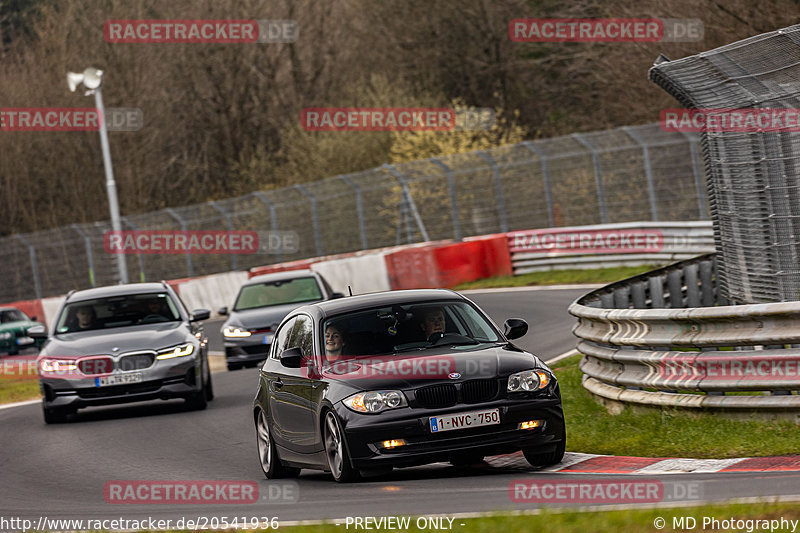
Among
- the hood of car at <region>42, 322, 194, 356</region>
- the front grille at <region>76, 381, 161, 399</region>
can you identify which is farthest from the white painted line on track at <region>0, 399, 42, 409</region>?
the front grille at <region>76, 381, 161, 399</region>

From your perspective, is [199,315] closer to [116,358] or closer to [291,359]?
[116,358]

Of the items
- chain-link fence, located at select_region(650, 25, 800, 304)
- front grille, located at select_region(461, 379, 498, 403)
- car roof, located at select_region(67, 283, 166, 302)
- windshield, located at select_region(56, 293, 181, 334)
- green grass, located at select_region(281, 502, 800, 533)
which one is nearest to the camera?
green grass, located at select_region(281, 502, 800, 533)

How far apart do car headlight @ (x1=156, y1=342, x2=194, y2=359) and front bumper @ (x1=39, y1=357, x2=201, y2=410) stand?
0.07m

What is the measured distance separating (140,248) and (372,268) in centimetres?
1172

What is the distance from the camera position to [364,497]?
29.8 ft

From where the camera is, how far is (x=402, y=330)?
10508 millimetres

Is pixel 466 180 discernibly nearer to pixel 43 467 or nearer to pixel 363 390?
pixel 43 467

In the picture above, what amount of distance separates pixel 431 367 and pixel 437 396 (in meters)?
0.26

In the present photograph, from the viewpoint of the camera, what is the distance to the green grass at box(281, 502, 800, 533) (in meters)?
6.76

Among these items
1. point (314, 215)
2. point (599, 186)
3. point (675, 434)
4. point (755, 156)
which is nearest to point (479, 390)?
point (675, 434)

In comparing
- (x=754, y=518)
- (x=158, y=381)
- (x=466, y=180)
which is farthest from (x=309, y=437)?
(x=466, y=180)

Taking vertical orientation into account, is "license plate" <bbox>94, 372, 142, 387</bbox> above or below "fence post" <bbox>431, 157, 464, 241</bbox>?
below

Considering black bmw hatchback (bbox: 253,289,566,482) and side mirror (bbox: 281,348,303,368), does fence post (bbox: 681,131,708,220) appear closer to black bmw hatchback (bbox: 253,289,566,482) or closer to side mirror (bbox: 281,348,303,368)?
black bmw hatchback (bbox: 253,289,566,482)

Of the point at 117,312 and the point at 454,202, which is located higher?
the point at 454,202
